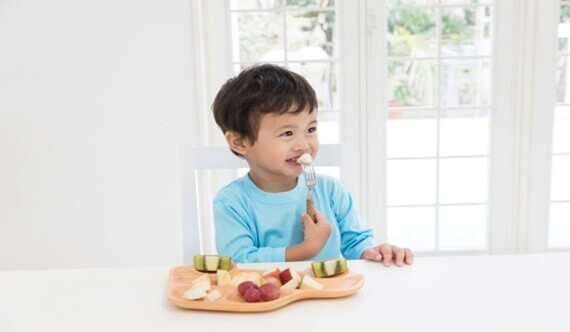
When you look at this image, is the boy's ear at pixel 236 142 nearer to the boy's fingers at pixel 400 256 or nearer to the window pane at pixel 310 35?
the boy's fingers at pixel 400 256

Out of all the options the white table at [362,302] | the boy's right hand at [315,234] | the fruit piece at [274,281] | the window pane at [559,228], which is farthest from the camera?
the window pane at [559,228]

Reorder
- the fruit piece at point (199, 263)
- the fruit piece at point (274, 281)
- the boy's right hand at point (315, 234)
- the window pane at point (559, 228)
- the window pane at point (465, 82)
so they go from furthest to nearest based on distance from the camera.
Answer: the window pane at point (559, 228)
the window pane at point (465, 82)
the boy's right hand at point (315, 234)
the fruit piece at point (199, 263)
the fruit piece at point (274, 281)

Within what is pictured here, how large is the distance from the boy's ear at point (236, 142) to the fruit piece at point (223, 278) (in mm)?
390

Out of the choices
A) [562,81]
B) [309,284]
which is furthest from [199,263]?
[562,81]

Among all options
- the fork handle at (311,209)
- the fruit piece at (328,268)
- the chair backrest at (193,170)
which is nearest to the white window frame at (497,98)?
the chair backrest at (193,170)

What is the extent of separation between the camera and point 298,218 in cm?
144

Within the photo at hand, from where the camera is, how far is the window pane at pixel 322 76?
2.58 meters

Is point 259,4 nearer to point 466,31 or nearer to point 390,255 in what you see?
point 466,31

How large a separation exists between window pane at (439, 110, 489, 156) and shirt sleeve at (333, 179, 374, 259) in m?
1.28

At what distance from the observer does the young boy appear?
1.35 metres

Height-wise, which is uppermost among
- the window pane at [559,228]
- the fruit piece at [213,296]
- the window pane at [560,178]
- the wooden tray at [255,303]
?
the fruit piece at [213,296]

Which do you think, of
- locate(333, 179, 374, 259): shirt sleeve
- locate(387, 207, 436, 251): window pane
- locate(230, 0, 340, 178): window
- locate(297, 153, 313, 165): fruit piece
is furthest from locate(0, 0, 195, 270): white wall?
locate(297, 153, 313, 165): fruit piece

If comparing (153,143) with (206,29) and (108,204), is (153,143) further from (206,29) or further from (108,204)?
(206,29)

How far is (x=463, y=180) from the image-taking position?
272 centimetres
